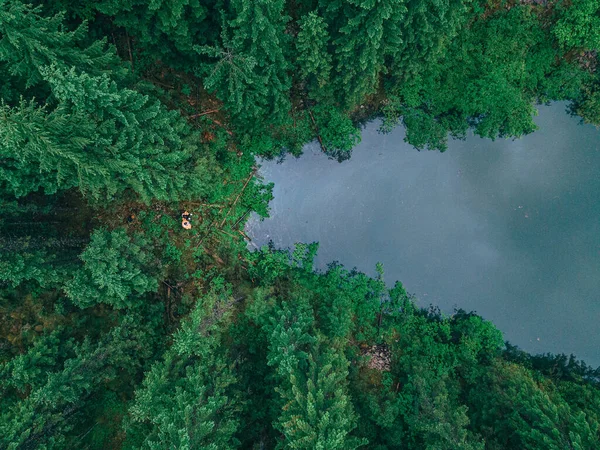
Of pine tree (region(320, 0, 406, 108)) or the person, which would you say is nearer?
pine tree (region(320, 0, 406, 108))

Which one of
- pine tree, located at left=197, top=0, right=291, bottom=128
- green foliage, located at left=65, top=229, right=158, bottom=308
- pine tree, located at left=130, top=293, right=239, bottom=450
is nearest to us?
pine tree, located at left=130, top=293, right=239, bottom=450

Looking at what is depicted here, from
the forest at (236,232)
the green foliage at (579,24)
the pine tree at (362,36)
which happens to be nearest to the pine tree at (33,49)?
the forest at (236,232)

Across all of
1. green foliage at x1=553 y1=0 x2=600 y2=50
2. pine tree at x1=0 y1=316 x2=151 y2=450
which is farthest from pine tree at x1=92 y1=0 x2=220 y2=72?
green foliage at x1=553 y1=0 x2=600 y2=50

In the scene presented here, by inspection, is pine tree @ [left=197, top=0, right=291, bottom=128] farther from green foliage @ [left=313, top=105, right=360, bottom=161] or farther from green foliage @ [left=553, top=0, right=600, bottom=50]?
green foliage @ [left=553, top=0, right=600, bottom=50]

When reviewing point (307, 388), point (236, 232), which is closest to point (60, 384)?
point (307, 388)

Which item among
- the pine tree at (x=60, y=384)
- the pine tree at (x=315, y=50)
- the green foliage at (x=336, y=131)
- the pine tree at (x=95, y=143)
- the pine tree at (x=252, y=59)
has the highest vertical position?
the green foliage at (x=336, y=131)

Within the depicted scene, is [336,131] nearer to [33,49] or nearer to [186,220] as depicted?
[186,220]

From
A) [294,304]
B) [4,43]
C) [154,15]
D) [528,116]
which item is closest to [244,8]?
[154,15]

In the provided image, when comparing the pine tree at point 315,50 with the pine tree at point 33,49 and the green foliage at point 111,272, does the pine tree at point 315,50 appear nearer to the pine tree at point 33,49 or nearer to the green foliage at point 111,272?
the pine tree at point 33,49
